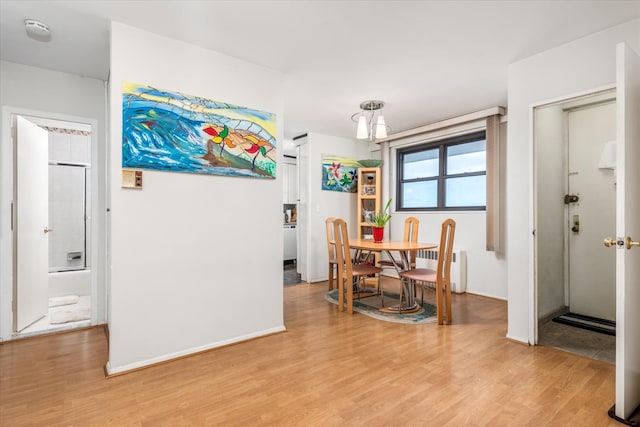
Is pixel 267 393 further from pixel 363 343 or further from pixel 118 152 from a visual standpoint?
pixel 118 152

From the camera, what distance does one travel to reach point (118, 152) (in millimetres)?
2197

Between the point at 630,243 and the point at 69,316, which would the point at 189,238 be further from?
the point at 630,243

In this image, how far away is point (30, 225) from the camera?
3006mm

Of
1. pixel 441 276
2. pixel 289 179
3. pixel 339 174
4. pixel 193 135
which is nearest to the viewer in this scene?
pixel 193 135

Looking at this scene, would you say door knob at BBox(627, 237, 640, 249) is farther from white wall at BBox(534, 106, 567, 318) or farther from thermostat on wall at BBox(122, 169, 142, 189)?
thermostat on wall at BBox(122, 169, 142, 189)

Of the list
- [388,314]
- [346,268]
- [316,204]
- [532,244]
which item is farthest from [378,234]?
[532,244]

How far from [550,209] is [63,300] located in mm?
5761

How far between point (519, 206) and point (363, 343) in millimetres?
1776

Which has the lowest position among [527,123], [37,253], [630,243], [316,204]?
[37,253]

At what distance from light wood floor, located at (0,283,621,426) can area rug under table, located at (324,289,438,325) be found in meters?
0.35

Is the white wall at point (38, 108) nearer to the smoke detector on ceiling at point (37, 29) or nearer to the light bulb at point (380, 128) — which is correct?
the smoke detector on ceiling at point (37, 29)

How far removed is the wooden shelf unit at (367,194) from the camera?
5.21 meters

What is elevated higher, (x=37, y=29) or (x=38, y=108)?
(x=37, y=29)

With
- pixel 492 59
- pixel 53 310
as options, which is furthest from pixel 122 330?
pixel 492 59
